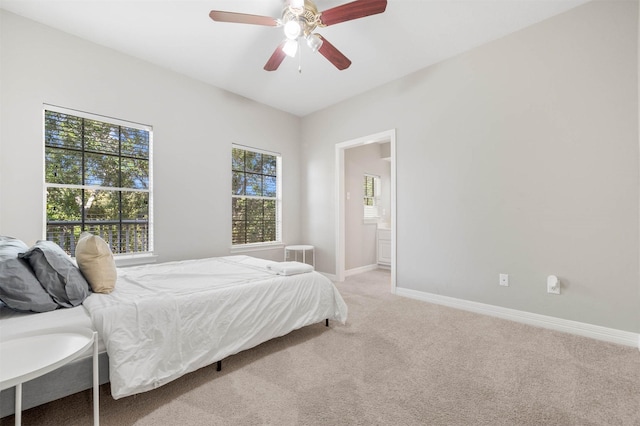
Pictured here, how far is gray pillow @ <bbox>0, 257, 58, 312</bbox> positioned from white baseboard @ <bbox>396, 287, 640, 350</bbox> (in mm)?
3505

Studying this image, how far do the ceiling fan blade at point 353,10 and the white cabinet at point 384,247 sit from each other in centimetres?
406

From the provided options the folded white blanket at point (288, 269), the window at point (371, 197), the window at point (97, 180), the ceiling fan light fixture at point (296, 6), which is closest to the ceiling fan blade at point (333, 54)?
the ceiling fan light fixture at point (296, 6)

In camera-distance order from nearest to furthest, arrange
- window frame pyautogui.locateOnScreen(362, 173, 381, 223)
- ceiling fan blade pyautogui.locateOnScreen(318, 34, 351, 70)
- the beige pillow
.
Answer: the beige pillow, ceiling fan blade pyautogui.locateOnScreen(318, 34, 351, 70), window frame pyautogui.locateOnScreen(362, 173, 381, 223)

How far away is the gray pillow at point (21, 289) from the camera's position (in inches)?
55.6

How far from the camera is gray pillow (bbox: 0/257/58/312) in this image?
1.41m

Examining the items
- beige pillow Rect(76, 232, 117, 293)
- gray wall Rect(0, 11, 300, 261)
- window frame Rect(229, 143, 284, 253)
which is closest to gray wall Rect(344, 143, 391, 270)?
gray wall Rect(0, 11, 300, 261)

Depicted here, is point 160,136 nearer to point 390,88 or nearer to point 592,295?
point 390,88

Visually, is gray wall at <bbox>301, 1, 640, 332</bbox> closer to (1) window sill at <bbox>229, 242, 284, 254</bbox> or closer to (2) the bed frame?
(1) window sill at <bbox>229, 242, 284, 254</bbox>

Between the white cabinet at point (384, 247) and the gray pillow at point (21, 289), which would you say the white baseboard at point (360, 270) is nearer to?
the white cabinet at point (384, 247)

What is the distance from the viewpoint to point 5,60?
8.07 feet

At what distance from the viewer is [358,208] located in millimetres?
5211

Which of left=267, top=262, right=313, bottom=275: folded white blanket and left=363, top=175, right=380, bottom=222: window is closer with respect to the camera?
left=267, top=262, right=313, bottom=275: folded white blanket

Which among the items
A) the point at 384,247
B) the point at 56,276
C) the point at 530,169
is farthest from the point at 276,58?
the point at 384,247

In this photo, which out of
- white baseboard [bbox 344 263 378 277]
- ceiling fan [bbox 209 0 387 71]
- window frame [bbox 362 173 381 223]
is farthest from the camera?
window frame [bbox 362 173 381 223]
